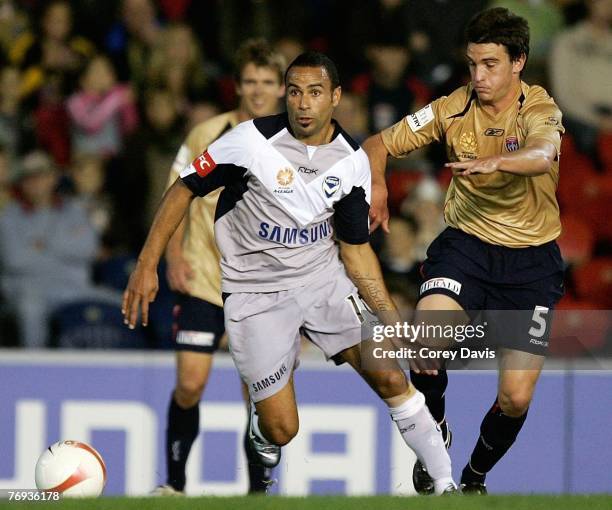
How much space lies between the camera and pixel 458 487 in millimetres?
6730

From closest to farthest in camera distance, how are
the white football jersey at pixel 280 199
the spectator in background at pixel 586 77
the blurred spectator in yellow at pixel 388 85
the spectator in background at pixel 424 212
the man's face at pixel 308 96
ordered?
the man's face at pixel 308 96, the white football jersey at pixel 280 199, the spectator in background at pixel 424 212, the blurred spectator in yellow at pixel 388 85, the spectator in background at pixel 586 77

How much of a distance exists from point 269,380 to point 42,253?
10.7 feet

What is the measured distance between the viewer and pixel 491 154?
249 inches

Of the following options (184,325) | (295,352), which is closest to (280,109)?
(184,325)

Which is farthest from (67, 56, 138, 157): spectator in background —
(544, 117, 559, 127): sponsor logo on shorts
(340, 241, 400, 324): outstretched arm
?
(544, 117, 559, 127): sponsor logo on shorts

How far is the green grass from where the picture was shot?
564 cm

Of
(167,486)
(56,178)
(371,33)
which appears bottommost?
(167,486)

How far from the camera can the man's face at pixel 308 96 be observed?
6.12 meters

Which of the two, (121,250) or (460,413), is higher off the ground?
(121,250)

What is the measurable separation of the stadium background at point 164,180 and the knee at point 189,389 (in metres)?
0.53

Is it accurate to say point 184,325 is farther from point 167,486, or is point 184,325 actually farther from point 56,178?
point 56,178

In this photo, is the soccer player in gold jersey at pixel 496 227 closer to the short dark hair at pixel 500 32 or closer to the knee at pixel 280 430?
the short dark hair at pixel 500 32

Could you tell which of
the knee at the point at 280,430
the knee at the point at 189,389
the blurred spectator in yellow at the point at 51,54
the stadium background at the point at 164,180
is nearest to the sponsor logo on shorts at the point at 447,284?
the knee at the point at 280,430

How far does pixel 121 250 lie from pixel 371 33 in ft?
7.96
